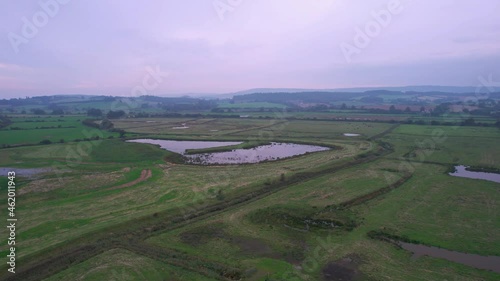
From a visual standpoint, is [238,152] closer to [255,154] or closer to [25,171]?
[255,154]

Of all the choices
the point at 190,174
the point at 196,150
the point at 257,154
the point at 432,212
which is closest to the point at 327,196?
the point at 432,212

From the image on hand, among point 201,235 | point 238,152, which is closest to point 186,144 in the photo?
point 238,152

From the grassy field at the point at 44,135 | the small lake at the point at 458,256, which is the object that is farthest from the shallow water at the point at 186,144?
the small lake at the point at 458,256

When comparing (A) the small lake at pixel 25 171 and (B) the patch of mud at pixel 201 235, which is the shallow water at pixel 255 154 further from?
(B) the patch of mud at pixel 201 235

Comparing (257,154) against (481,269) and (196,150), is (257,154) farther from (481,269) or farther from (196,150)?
(481,269)

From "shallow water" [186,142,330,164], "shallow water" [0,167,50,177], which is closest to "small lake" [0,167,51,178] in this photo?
"shallow water" [0,167,50,177]
